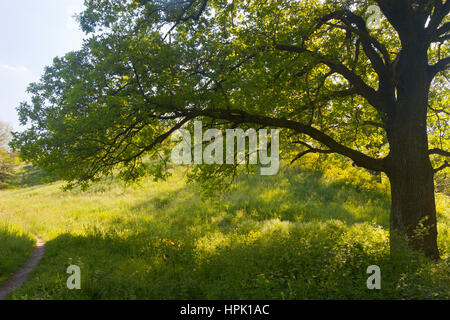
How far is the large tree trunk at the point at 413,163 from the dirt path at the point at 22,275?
36.3 ft

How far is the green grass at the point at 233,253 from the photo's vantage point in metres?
6.17

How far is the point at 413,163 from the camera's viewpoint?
27.2ft

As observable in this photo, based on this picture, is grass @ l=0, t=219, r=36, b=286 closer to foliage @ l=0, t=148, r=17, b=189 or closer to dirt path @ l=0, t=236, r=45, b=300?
dirt path @ l=0, t=236, r=45, b=300

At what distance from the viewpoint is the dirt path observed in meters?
7.42

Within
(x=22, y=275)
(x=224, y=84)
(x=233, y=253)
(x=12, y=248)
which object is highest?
(x=224, y=84)

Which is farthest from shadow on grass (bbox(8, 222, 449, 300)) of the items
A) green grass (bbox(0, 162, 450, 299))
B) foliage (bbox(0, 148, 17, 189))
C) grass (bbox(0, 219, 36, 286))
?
foliage (bbox(0, 148, 17, 189))

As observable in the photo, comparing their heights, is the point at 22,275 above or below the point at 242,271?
below

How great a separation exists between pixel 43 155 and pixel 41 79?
3744 millimetres

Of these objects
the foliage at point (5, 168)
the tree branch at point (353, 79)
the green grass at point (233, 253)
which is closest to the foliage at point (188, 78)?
the tree branch at point (353, 79)

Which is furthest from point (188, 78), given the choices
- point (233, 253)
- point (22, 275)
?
point (22, 275)

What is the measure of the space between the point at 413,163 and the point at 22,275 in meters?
12.9

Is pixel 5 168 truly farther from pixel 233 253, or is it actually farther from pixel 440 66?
pixel 440 66

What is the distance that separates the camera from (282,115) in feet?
31.5
